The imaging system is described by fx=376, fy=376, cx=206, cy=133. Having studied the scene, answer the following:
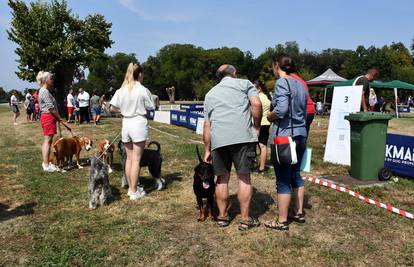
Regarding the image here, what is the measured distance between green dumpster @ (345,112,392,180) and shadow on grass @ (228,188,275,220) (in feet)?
6.27

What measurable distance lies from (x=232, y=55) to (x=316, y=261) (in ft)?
286

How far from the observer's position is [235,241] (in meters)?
4.05

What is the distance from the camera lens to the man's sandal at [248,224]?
4.31m

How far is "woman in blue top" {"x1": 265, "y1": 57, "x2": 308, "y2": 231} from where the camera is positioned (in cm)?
405

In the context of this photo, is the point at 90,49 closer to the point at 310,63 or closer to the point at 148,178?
the point at 148,178

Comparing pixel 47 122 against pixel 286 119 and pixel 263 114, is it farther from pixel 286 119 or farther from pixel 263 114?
pixel 286 119

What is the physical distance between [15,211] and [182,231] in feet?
8.08

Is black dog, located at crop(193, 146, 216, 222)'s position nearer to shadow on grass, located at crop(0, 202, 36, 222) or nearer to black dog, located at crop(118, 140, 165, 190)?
black dog, located at crop(118, 140, 165, 190)

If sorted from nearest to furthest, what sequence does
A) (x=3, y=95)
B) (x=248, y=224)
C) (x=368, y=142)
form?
(x=248, y=224) < (x=368, y=142) < (x=3, y=95)

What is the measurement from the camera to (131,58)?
88688mm

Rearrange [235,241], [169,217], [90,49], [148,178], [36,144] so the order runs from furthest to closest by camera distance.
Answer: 1. [90,49]
2. [36,144]
3. [148,178]
4. [169,217]
5. [235,241]

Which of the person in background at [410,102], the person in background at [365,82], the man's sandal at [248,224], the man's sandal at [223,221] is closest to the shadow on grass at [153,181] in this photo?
the man's sandal at [223,221]

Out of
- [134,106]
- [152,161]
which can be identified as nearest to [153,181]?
[152,161]

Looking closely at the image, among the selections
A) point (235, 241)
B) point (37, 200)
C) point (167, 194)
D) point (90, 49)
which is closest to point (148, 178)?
point (167, 194)
